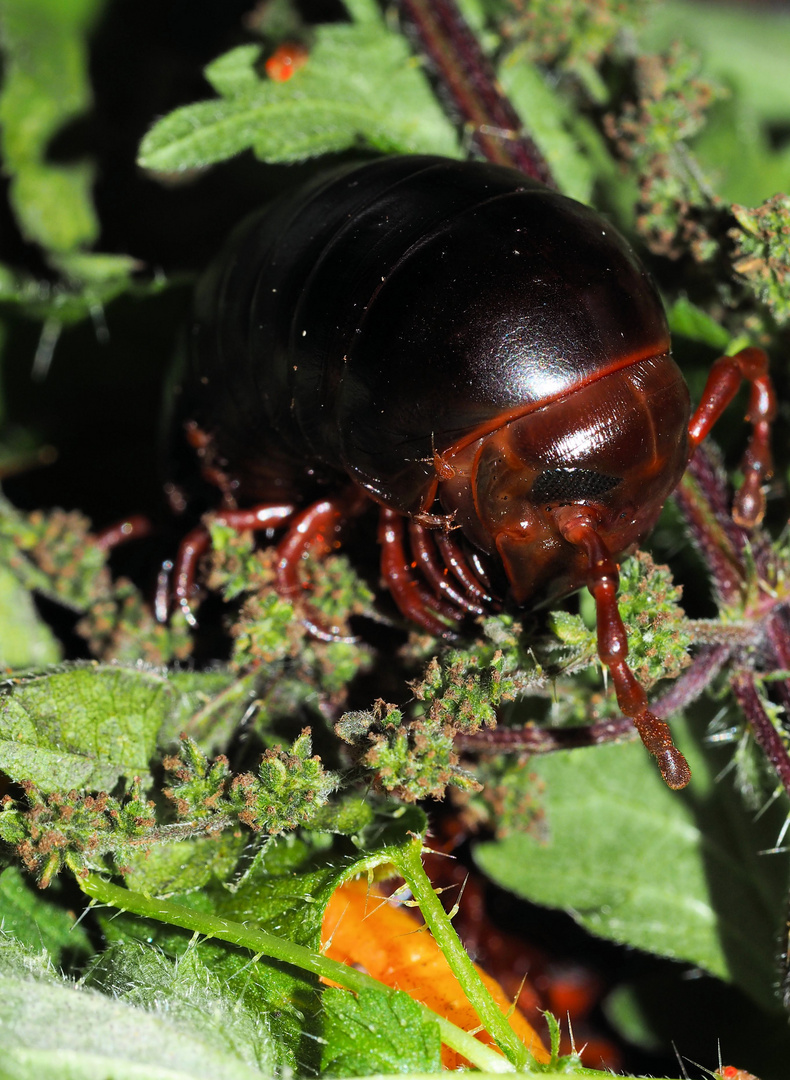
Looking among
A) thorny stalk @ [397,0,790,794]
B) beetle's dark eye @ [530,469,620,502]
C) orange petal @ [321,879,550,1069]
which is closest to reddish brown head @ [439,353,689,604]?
beetle's dark eye @ [530,469,620,502]

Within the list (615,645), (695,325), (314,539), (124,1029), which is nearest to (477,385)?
(615,645)

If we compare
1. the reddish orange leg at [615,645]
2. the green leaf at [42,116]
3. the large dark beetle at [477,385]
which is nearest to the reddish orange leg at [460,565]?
the large dark beetle at [477,385]

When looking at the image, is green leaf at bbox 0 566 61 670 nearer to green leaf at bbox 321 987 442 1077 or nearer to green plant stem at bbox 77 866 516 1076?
green plant stem at bbox 77 866 516 1076

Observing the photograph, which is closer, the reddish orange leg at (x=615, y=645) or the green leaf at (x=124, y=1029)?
the green leaf at (x=124, y=1029)

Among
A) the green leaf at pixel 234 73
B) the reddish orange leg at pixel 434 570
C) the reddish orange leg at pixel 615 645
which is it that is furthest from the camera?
the green leaf at pixel 234 73

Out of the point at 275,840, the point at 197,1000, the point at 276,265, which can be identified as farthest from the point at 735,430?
the point at 197,1000

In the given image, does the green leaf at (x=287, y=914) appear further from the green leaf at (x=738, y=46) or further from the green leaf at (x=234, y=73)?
the green leaf at (x=738, y=46)

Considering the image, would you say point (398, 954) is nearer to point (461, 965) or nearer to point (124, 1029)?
point (461, 965)
